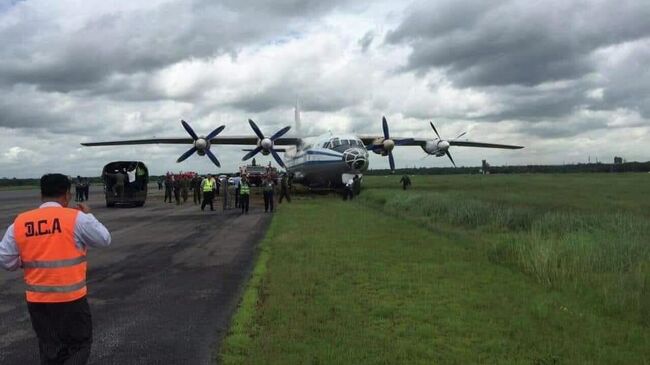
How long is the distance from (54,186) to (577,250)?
990 centimetres

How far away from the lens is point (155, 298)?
8.60 metres

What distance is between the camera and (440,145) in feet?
146

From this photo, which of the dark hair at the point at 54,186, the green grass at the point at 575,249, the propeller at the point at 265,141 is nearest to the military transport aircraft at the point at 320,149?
the propeller at the point at 265,141

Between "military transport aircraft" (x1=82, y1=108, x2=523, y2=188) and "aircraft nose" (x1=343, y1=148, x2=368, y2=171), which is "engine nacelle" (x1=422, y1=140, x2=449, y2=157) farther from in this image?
"aircraft nose" (x1=343, y1=148, x2=368, y2=171)


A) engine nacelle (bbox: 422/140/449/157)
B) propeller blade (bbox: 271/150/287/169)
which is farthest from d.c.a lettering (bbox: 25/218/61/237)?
engine nacelle (bbox: 422/140/449/157)

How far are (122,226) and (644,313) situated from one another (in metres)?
17.5

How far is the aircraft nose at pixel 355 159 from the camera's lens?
3259cm

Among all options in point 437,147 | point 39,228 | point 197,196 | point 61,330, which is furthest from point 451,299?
point 437,147

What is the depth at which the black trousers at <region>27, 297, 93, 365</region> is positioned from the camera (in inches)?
171

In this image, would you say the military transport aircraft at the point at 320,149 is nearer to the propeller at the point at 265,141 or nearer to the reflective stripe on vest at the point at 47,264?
the propeller at the point at 265,141

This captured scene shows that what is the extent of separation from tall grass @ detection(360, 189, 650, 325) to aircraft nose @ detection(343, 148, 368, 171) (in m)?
12.7

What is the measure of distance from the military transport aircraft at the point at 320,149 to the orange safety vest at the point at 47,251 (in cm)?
2853

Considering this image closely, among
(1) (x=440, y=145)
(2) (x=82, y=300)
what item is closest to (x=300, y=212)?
(2) (x=82, y=300)

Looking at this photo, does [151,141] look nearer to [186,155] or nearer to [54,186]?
[186,155]
